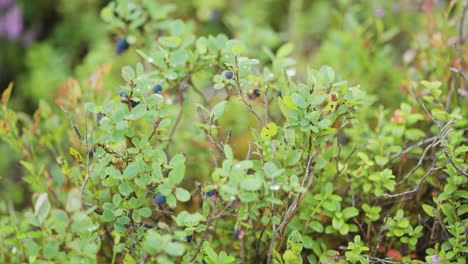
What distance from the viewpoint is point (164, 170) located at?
107 cm

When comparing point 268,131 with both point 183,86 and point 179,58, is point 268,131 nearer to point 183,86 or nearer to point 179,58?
point 179,58

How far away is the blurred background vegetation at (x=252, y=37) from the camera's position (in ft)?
5.97

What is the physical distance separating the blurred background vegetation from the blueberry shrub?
0.58ft

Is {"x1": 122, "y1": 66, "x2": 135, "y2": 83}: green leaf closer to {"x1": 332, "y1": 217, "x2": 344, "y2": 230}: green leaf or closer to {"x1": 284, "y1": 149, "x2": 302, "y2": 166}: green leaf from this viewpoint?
{"x1": 284, "y1": 149, "x2": 302, "y2": 166}: green leaf

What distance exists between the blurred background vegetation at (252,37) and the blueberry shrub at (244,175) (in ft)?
0.58

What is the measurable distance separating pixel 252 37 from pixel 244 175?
3.65 feet

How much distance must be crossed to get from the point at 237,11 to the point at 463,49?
126 centimetres

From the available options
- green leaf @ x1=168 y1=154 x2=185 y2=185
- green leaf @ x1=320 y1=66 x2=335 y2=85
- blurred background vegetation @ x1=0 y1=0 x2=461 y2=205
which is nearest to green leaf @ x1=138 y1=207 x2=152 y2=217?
green leaf @ x1=168 y1=154 x2=185 y2=185

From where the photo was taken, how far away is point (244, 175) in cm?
93

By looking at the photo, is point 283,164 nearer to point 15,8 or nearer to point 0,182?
point 0,182

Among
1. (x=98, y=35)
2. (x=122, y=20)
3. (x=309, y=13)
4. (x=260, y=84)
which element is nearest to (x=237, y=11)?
(x=309, y=13)

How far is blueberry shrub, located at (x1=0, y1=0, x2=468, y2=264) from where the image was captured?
962 mm

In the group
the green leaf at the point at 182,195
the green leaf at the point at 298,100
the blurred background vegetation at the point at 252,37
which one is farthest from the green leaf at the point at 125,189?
the blurred background vegetation at the point at 252,37

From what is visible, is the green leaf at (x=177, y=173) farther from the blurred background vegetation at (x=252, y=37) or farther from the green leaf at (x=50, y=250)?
the blurred background vegetation at (x=252, y=37)
